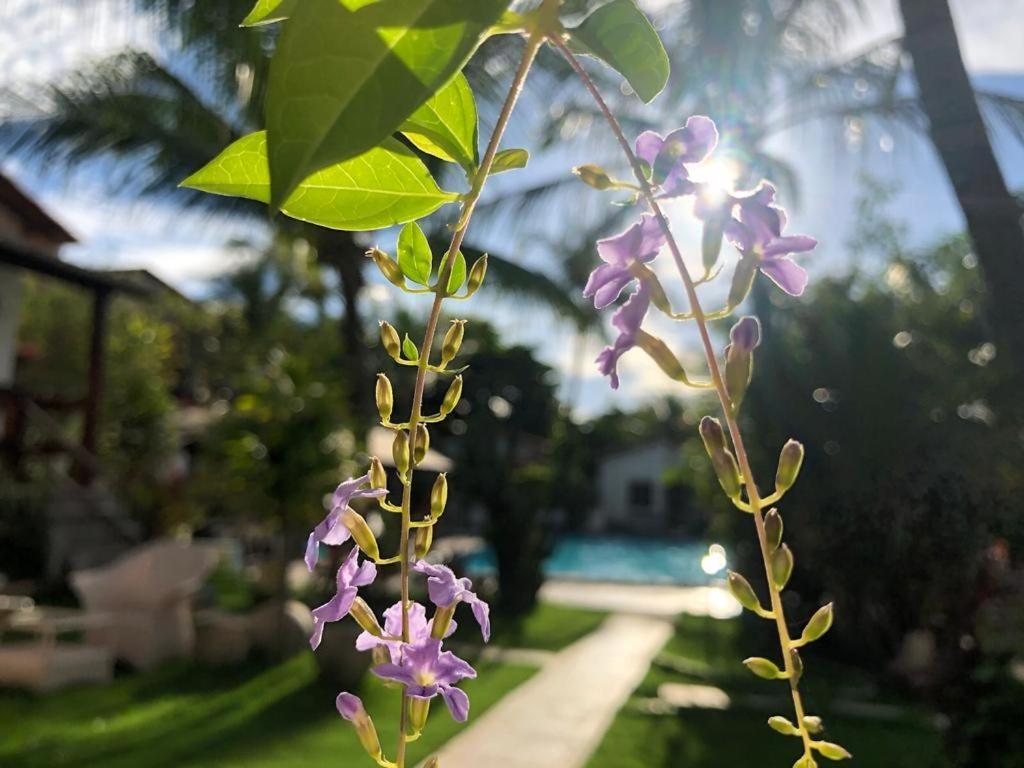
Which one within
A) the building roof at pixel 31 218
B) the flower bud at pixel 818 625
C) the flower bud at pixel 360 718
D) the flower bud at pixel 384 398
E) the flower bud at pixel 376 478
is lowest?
the flower bud at pixel 360 718

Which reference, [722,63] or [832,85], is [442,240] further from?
[832,85]

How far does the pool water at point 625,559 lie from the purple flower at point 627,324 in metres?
16.1

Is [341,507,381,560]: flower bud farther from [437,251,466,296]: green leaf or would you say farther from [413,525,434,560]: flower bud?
[437,251,466,296]: green leaf

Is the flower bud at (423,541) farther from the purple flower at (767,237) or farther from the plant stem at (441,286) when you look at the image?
the purple flower at (767,237)

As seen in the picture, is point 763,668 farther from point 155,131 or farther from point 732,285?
point 155,131

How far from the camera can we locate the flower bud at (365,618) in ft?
1.93

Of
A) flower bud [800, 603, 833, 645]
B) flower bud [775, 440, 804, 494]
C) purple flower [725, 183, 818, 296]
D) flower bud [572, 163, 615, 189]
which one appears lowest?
flower bud [800, 603, 833, 645]

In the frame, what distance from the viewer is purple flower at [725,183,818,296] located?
553 mm

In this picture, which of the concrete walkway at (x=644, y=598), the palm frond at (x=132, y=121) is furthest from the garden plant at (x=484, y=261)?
the concrete walkway at (x=644, y=598)

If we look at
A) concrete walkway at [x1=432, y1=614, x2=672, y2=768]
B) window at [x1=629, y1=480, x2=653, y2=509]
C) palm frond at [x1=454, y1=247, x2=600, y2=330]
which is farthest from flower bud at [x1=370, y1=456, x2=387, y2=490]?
window at [x1=629, y1=480, x2=653, y2=509]

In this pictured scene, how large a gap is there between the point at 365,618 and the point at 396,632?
0.03m

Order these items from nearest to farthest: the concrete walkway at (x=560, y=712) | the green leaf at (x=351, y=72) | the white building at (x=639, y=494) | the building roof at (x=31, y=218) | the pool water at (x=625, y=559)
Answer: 1. the green leaf at (x=351, y=72)
2. the concrete walkway at (x=560, y=712)
3. the building roof at (x=31, y=218)
4. the pool water at (x=625, y=559)
5. the white building at (x=639, y=494)

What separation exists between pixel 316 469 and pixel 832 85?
21.0ft

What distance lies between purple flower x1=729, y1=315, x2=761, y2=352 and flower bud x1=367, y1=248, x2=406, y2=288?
0.24 meters
